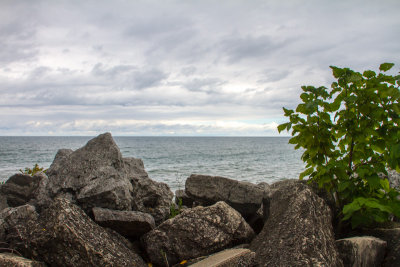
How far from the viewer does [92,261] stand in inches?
159

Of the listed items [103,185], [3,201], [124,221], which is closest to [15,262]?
[124,221]

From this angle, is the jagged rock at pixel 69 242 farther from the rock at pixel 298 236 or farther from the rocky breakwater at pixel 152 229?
the rock at pixel 298 236

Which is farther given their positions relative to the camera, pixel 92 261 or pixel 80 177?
pixel 80 177

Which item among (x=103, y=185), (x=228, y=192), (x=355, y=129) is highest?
(x=355, y=129)

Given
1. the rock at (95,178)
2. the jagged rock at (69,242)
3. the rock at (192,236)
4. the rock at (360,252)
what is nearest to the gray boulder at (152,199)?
the rock at (95,178)

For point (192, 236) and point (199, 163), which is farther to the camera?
point (199, 163)

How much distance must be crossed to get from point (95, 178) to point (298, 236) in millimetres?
3606

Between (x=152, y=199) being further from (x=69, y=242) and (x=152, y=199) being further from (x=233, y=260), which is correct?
(x=233, y=260)

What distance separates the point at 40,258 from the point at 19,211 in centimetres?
142

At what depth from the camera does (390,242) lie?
4.78m

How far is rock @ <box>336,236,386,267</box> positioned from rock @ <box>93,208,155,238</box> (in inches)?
112

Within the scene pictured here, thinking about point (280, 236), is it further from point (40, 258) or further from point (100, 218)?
point (40, 258)

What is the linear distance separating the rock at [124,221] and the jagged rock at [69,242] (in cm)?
34

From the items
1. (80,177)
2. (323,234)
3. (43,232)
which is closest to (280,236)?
(323,234)
